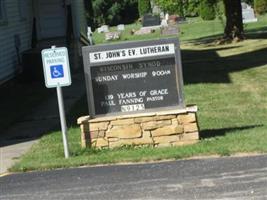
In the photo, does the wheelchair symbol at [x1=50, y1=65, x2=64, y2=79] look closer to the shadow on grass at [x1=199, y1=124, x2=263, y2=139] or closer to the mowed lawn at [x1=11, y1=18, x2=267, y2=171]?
the mowed lawn at [x1=11, y1=18, x2=267, y2=171]

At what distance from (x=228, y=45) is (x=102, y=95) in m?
19.1

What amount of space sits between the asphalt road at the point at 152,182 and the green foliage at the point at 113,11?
58.3m

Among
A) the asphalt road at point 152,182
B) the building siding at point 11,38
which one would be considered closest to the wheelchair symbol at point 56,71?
the asphalt road at point 152,182

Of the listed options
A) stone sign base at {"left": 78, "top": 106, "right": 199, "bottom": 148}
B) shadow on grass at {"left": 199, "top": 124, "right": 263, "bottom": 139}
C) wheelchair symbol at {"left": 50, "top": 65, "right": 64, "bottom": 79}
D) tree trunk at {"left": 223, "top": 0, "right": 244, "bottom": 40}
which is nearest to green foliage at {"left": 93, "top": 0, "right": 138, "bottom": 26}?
tree trunk at {"left": 223, "top": 0, "right": 244, "bottom": 40}

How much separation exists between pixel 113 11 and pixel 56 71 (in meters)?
59.7

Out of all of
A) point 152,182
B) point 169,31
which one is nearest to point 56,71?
point 152,182

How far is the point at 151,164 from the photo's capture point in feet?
27.7

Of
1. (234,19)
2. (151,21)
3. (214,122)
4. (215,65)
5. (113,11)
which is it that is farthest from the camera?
(113,11)

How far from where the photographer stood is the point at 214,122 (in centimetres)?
1150

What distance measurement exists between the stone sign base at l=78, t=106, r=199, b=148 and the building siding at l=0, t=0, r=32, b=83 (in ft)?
30.5

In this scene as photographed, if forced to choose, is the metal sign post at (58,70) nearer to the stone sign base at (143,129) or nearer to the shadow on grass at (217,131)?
the stone sign base at (143,129)

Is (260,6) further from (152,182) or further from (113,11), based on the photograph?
(152,182)

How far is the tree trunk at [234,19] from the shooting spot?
28.6 metres

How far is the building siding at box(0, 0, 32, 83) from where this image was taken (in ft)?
62.0
